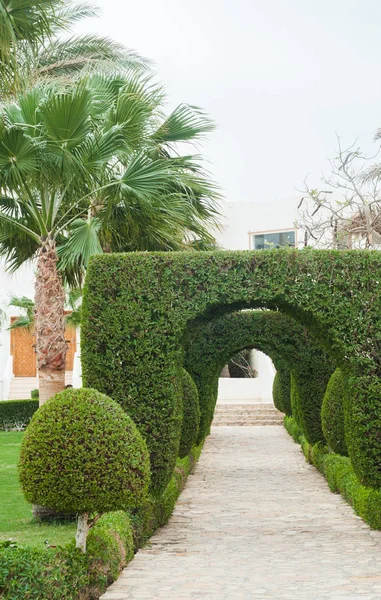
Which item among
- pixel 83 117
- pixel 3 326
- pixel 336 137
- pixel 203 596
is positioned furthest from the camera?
pixel 3 326

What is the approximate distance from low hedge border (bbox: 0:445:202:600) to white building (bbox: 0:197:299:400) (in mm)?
22556

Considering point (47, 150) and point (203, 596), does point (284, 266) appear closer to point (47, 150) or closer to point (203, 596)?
point (47, 150)

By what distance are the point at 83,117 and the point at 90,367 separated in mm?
2791

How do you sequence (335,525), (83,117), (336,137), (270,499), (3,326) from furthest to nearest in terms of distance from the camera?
1. (3,326)
2. (336,137)
3. (270,499)
4. (335,525)
5. (83,117)

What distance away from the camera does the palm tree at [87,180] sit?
8.32 metres

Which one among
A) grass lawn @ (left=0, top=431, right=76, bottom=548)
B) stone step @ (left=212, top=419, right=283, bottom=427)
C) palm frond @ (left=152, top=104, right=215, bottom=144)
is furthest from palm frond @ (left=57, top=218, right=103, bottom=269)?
stone step @ (left=212, top=419, right=283, bottom=427)

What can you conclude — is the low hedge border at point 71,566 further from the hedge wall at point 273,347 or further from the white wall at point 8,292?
the white wall at point 8,292

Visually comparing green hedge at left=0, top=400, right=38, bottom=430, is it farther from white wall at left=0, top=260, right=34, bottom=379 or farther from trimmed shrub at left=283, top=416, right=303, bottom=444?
trimmed shrub at left=283, top=416, right=303, bottom=444

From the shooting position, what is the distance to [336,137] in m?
14.9

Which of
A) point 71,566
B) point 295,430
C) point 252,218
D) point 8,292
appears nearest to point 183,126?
point 71,566

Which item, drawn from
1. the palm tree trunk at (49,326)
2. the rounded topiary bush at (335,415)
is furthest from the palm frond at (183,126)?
the rounded topiary bush at (335,415)

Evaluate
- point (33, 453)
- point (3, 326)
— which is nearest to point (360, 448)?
point (33, 453)

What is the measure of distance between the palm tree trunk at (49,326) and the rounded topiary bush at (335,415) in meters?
4.30

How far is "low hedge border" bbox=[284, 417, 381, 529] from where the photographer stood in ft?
27.8
